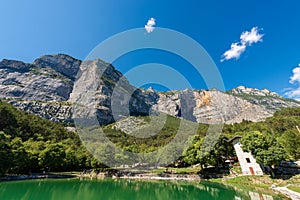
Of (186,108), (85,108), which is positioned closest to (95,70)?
(85,108)

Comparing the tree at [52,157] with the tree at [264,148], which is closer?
the tree at [264,148]

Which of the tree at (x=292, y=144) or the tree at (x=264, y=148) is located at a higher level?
the tree at (x=292, y=144)

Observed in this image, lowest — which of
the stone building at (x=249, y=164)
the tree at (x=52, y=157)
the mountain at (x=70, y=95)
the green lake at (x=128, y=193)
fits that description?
the green lake at (x=128, y=193)

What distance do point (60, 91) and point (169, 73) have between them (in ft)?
388

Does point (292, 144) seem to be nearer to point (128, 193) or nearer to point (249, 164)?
point (249, 164)

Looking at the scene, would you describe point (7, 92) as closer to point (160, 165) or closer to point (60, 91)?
point (60, 91)

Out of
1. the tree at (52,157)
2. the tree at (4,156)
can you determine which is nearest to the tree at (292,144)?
the tree at (52,157)

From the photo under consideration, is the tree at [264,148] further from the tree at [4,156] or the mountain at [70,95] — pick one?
the mountain at [70,95]

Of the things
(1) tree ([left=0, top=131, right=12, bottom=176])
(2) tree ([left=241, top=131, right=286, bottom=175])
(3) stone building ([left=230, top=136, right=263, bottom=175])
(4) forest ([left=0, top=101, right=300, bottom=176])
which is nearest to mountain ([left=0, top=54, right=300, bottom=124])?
(4) forest ([left=0, top=101, right=300, bottom=176])

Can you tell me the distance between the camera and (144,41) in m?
31.7

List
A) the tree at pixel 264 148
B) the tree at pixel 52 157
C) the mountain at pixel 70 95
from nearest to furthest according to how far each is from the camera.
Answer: the tree at pixel 264 148 → the tree at pixel 52 157 → the mountain at pixel 70 95

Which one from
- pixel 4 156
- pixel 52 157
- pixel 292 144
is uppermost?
pixel 292 144

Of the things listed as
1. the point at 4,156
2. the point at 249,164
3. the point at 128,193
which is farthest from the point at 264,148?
the point at 4,156

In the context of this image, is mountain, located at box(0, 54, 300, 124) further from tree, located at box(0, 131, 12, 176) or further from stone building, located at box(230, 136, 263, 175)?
stone building, located at box(230, 136, 263, 175)
